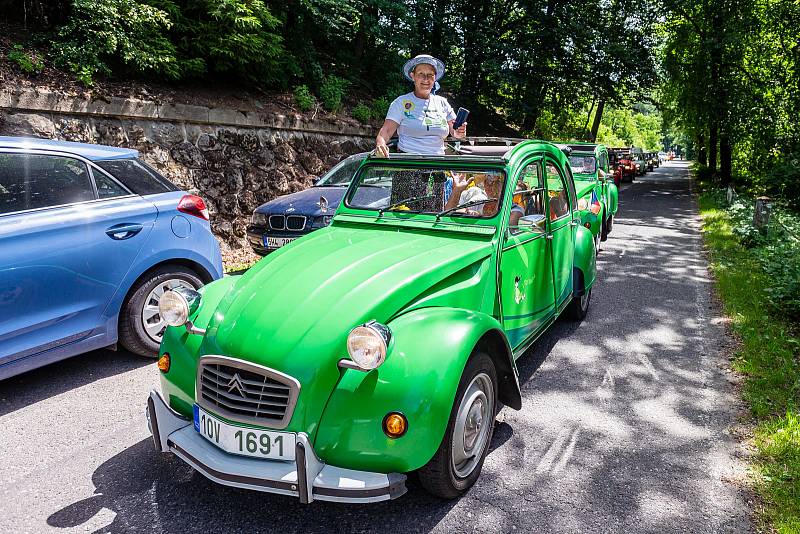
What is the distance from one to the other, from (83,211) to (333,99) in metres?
9.40

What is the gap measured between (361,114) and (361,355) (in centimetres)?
1177

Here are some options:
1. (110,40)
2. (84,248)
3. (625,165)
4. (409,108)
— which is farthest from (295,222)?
(625,165)

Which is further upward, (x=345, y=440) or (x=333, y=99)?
(x=333, y=99)

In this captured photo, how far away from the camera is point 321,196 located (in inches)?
318

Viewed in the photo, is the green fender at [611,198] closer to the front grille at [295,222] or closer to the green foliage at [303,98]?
the green foliage at [303,98]

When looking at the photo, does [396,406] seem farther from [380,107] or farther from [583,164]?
[380,107]

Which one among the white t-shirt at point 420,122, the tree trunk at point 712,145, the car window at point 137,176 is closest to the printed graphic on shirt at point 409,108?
the white t-shirt at point 420,122

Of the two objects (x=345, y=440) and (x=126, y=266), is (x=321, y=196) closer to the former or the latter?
(x=126, y=266)

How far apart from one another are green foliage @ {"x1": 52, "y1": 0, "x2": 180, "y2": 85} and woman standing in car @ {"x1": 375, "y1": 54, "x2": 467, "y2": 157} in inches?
232

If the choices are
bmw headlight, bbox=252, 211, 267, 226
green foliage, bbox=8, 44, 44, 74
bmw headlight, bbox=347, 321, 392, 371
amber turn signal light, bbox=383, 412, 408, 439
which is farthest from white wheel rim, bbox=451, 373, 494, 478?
green foliage, bbox=8, 44, 44, 74

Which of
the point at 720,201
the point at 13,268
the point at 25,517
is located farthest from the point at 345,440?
the point at 720,201

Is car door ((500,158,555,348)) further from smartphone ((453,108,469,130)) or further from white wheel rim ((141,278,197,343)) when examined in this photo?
white wheel rim ((141,278,197,343))

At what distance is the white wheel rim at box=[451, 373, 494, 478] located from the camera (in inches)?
115

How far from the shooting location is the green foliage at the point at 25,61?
8.06 meters
